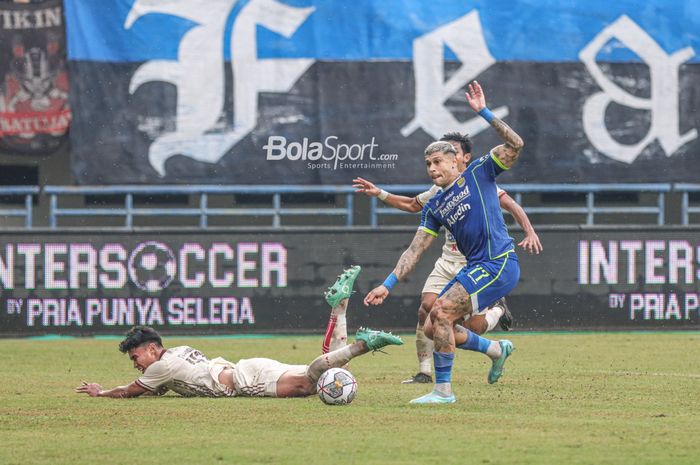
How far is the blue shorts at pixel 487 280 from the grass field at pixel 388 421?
0.83 meters

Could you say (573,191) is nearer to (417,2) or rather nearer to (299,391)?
(417,2)

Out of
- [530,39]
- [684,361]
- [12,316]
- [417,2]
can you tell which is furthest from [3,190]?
[684,361]

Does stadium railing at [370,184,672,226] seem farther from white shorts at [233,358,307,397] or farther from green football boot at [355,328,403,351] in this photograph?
green football boot at [355,328,403,351]

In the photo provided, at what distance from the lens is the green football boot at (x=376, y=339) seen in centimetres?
1148

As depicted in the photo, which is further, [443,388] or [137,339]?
[137,339]

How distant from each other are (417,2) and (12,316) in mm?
7547

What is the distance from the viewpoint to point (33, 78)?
21.7 meters

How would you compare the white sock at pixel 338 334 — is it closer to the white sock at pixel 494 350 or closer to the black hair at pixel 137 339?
the white sock at pixel 494 350

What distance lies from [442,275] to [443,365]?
3.27 m

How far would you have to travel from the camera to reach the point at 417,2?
22766 mm

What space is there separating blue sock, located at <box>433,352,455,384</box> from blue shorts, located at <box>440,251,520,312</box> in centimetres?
48

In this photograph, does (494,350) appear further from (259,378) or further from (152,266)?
(152,266)

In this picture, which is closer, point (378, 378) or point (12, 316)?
point (378, 378)

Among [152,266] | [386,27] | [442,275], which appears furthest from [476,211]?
[386,27]
